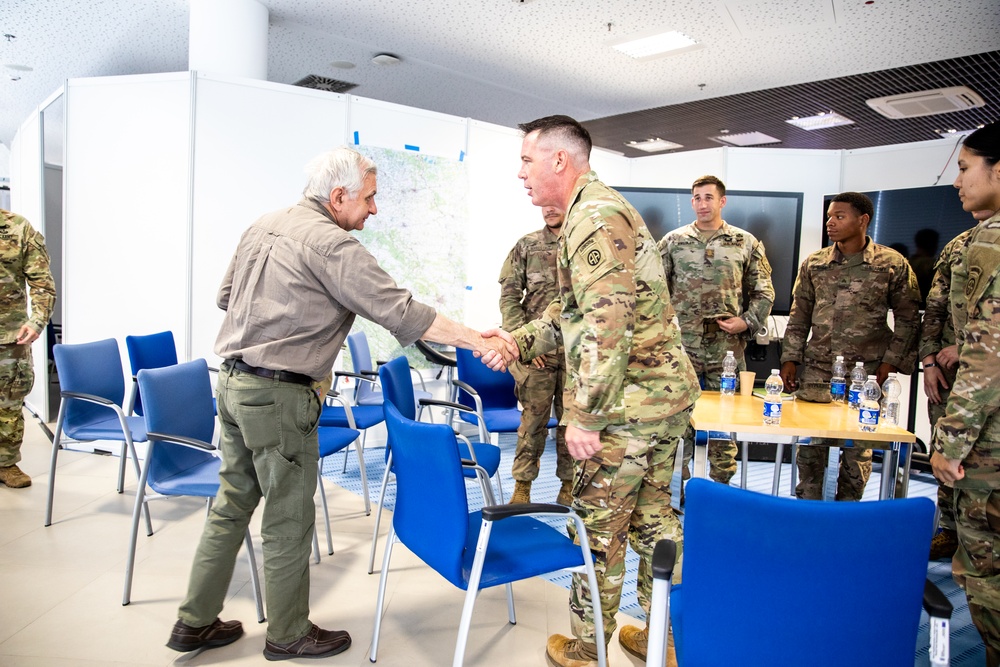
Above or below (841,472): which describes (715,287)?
above

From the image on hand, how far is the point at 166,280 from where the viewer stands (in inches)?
169

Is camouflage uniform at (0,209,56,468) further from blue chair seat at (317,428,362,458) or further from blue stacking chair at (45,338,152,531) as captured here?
blue chair seat at (317,428,362,458)

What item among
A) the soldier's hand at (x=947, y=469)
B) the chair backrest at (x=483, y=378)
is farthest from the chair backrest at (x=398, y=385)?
the soldier's hand at (x=947, y=469)

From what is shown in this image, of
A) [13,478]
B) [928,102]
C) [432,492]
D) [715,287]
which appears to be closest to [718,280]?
[715,287]

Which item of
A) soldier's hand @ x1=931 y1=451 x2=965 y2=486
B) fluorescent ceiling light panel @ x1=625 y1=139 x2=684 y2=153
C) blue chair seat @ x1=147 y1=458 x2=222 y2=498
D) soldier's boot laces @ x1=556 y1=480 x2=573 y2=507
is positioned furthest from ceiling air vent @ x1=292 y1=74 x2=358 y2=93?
soldier's hand @ x1=931 y1=451 x2=965 y2=486

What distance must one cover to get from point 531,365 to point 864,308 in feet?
6.34

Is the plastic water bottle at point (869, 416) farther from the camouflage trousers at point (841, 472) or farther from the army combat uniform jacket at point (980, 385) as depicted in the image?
the camouflage trousers at point (841, 472)

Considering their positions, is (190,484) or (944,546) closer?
(190,484)

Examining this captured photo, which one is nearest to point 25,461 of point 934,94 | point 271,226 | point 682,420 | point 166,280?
point 166,280

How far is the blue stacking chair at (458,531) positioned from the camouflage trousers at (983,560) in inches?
45.0

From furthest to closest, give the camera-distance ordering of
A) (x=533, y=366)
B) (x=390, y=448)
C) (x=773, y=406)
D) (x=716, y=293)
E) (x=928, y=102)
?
(x=928, y=102) < (x=716, y=293) < (x=533, y=366) < (x=773, y=406) < (x=390, y=448)

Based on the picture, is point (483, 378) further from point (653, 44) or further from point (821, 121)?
point (821, 121)

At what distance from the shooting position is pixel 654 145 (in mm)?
9828

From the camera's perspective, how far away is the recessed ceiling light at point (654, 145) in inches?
376
